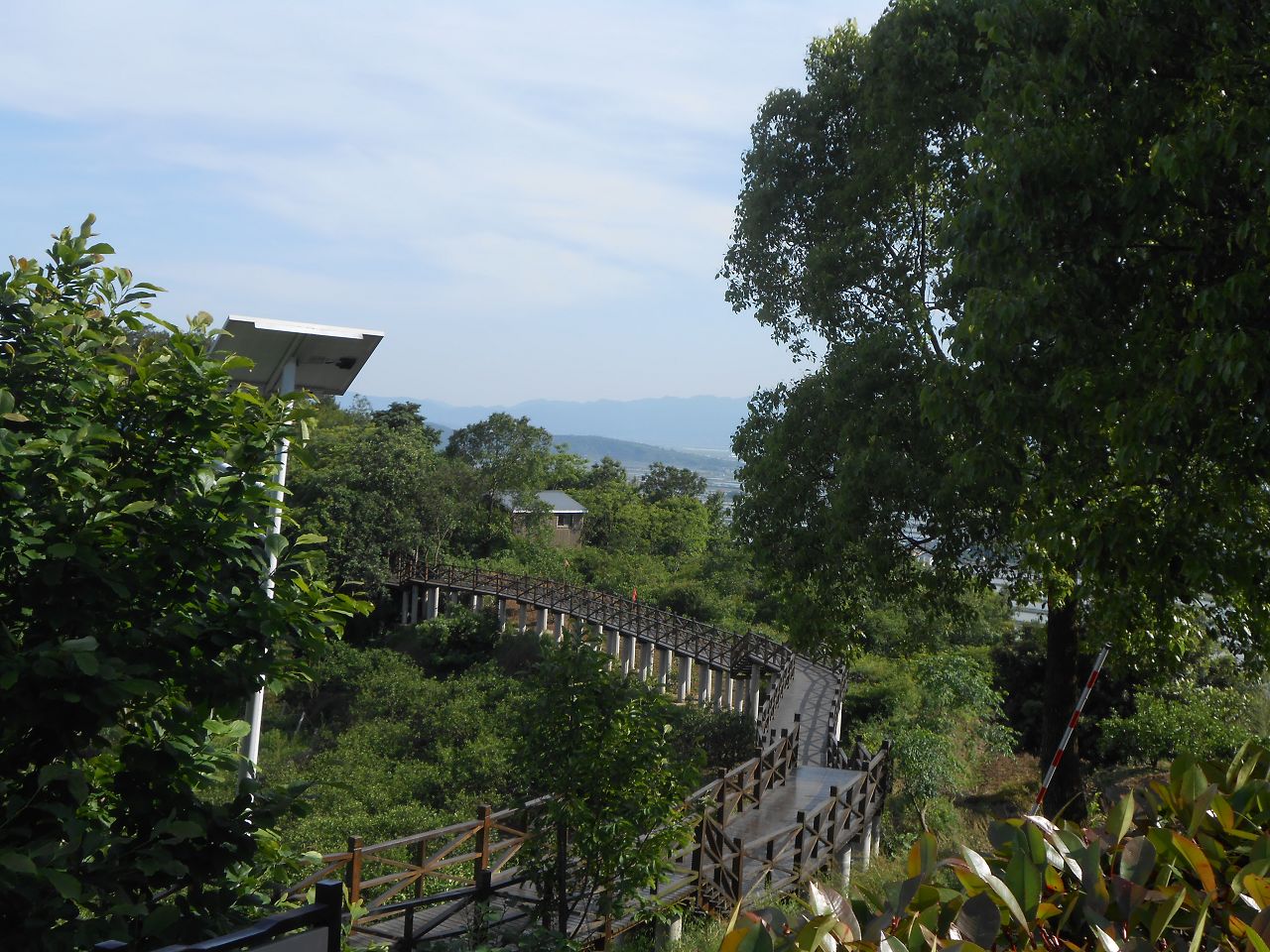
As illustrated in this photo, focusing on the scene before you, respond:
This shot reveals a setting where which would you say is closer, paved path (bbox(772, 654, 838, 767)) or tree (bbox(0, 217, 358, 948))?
tree (bbox(0, 217, 358, 948))

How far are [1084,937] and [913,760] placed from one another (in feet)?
55.1

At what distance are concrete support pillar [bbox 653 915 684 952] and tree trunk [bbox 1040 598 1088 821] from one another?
5036 millimetres

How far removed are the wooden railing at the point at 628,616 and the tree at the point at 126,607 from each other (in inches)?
894

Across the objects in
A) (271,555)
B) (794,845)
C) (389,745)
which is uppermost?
(271,555)

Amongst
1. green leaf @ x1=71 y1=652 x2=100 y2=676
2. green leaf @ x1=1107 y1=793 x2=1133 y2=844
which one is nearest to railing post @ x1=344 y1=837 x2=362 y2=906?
green leaf @ x1=71 y1=652 x2=100 y2=676

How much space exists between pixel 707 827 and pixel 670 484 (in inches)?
1975

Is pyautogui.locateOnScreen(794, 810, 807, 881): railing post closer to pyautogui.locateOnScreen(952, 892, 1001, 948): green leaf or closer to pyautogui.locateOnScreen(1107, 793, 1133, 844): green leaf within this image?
pyautogui.locateOnScreen(1107, 793, 1133, 844): green leaf

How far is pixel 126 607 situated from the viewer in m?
4.14

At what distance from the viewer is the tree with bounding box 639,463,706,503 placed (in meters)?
59.6

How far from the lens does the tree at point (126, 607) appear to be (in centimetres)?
371

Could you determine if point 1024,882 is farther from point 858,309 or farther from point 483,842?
point 858,309

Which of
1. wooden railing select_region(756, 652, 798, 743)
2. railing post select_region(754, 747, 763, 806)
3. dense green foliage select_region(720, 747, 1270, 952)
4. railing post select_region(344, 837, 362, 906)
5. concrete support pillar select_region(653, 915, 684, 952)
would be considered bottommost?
wooden railing select_region(756, 652, 798, 743)

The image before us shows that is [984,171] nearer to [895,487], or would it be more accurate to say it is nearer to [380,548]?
[895,487]

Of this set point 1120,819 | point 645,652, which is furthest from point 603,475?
point 1120,819
